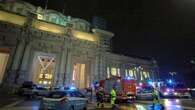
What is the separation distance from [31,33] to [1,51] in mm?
7103

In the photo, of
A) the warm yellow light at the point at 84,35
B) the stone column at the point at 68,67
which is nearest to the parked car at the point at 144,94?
the stone column at the point at 68,67

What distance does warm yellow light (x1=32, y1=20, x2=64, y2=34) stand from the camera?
1595 inches

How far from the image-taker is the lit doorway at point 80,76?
4650 centimetres

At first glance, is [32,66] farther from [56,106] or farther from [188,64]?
[188,64]

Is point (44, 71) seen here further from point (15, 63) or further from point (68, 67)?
point (15, 63)

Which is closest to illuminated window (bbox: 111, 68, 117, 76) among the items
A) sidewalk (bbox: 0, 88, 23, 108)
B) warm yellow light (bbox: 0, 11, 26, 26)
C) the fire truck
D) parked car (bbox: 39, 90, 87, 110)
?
the fire truck

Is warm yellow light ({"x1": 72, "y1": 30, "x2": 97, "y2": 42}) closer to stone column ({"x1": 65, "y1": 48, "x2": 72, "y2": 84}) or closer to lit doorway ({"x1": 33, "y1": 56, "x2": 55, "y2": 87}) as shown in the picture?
stone column ({"x1": 65, "y1": 48, "x2": 72, "y2": 84})

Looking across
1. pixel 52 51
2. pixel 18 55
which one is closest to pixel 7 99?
pixel 18 55

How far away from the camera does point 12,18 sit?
37.9m

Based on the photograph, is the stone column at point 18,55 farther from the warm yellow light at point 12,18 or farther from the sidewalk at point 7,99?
the sidewalk at point 7,99

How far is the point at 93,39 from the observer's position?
48.3 m

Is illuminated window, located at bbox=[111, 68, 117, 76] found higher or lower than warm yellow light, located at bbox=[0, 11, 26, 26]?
lower

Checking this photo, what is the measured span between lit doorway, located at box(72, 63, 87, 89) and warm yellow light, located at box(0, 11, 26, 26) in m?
16.9

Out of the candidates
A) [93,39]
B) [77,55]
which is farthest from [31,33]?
[93,39]
